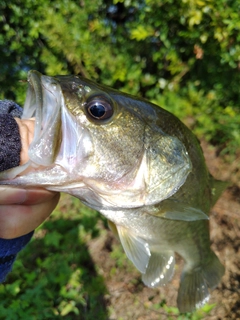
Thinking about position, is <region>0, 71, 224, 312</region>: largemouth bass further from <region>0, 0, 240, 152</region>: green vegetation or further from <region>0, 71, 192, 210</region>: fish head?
<region>0, 0, 240, 152</region>: green vegetation

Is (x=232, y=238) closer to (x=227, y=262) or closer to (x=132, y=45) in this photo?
(x=227, y=262)

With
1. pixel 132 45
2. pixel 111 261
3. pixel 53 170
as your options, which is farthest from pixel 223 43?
pixel 53 170

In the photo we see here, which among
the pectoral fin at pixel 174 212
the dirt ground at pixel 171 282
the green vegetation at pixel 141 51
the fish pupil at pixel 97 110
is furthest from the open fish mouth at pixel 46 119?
the green vegetation at pixel 141 51

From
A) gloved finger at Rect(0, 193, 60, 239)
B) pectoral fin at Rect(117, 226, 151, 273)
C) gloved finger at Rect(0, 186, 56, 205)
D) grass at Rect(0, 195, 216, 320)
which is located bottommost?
grass at Rect(0, 195, 216, 320)

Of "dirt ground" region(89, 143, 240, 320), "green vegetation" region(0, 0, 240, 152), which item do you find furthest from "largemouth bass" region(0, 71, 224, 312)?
"green vegetation" region(0, 0, 240, 152)

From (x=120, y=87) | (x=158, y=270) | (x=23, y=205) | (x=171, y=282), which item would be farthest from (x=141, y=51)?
(x=23, y=205)

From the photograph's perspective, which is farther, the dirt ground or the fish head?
the dirt ground
